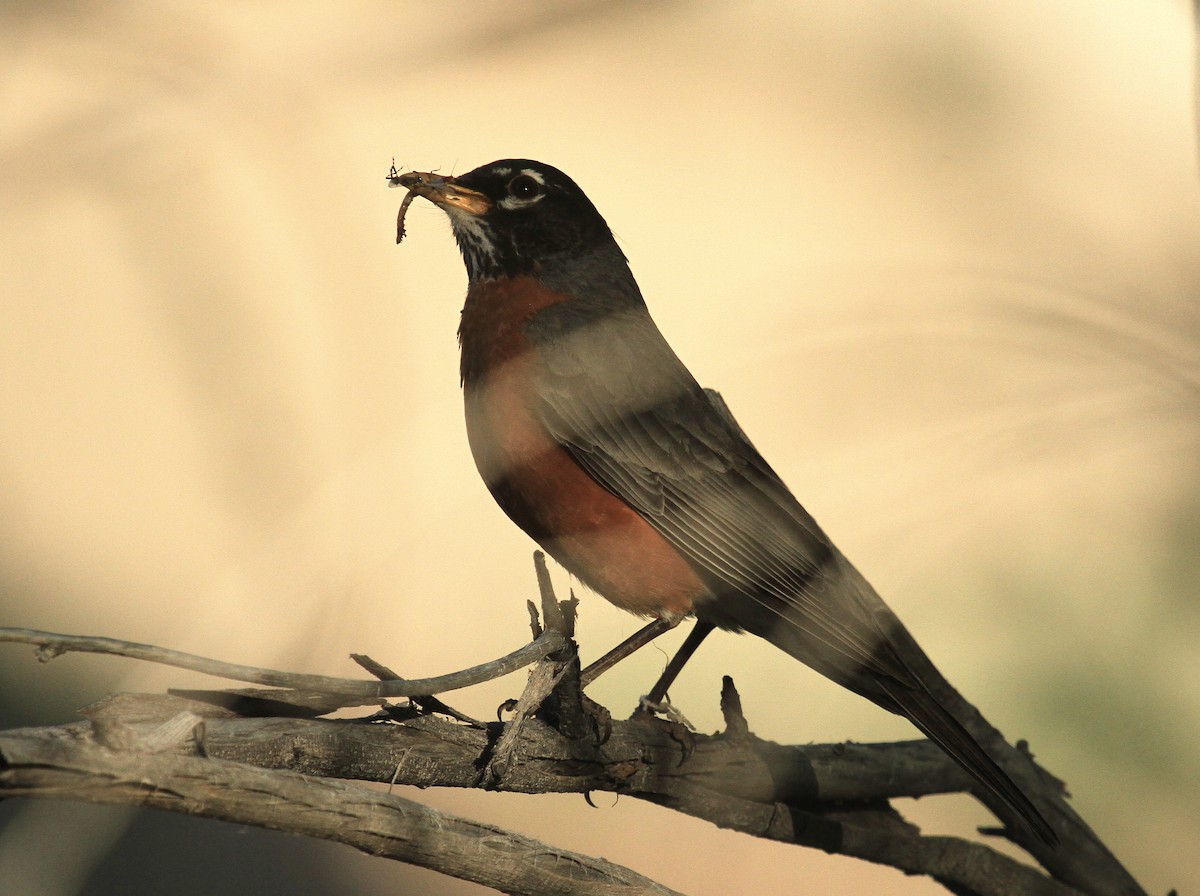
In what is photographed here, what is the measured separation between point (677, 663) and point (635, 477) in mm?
695

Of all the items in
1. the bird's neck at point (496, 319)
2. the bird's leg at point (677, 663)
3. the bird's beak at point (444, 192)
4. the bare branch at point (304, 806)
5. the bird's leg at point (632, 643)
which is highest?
the bird's beak at point (444, 192)

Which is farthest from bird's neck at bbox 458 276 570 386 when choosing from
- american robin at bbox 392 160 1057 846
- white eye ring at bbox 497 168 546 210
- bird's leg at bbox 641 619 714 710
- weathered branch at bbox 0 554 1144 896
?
weathered branch at bbox 0 554 1144 896

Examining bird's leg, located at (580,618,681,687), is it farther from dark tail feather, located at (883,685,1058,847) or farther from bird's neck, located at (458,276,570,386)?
bird's neck, located at (458,276,570,386)

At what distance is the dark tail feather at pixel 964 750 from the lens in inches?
120

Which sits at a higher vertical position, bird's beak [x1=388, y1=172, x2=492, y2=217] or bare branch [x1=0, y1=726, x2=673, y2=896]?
bird's beak [x1=388, y1=172, x2=492, y2=217]

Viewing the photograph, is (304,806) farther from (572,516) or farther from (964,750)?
(964,750)

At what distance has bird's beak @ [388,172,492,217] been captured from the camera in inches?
144

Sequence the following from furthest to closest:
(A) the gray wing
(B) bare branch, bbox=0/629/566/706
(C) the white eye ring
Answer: (C) the white eye ring, (A) the gray wing, (B) bare branch, bbox=0/629/566/706

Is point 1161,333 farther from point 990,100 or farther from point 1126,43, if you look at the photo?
point 990,100

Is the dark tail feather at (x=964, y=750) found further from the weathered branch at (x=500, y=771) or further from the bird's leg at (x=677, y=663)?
the bird's leg at (x=677, y=663)

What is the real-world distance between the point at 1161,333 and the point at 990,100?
160cm

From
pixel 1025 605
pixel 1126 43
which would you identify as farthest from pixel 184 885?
pixel 1126 43

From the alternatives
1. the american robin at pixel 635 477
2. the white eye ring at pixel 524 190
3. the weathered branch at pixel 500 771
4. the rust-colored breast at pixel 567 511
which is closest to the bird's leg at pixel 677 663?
the american robin at pixel 635 477

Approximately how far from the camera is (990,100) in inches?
148
